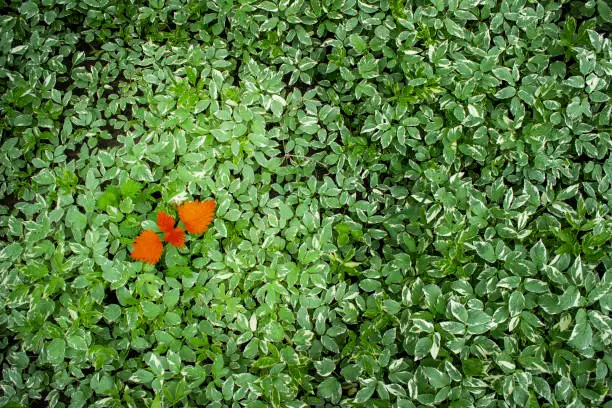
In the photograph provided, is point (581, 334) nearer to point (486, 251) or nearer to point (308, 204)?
point (486, 251)

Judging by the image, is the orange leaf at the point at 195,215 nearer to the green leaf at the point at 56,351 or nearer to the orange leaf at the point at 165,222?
the orange leaf at the point at 165,222

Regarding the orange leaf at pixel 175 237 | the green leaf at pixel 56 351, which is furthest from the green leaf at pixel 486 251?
the green leaf at pixel 56 351

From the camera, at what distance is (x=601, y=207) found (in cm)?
206

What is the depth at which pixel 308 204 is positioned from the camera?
2.25m

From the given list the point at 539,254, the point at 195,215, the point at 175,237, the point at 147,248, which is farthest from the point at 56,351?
the point at 539,254

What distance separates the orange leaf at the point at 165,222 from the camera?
2100 millimetres

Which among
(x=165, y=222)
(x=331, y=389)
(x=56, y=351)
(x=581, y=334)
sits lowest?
(x=331, y=389)

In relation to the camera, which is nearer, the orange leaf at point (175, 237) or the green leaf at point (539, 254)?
the green leaf at point (539, 254)

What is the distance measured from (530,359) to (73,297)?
1.86 m

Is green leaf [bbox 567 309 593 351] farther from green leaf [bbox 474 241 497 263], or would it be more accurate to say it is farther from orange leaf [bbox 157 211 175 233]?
orange leaf [bbox 157 211 175 233]

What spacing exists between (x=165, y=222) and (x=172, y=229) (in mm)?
42

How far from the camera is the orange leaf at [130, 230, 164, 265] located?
2.05 metres

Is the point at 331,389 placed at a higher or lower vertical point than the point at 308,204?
lower

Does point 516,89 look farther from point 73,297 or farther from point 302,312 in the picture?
point 73,297
